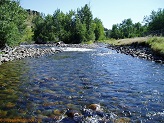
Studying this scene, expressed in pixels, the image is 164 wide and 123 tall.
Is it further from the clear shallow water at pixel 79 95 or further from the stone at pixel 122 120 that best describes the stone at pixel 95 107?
the stone at pixel 122 120

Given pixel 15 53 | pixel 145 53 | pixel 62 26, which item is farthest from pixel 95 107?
pixel 62 26

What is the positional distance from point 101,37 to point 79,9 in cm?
3029

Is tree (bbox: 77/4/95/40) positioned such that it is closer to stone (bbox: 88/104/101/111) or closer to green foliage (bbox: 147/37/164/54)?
green foliage (bbox: 147/37/164/54)

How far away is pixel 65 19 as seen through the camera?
106 m

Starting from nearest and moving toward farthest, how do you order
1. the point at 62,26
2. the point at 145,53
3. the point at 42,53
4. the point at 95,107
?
the point at 95,107 < the point at 145,53 < the point at 42,53 < the point at 62,26

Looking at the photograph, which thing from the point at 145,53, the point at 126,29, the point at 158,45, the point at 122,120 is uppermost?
the point at 126,29

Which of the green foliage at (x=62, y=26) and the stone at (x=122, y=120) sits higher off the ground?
the green foliage at (x=62, y=26)

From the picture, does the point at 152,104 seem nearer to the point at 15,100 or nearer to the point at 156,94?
the point at 156,94

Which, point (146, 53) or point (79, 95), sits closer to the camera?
point (79, 95)

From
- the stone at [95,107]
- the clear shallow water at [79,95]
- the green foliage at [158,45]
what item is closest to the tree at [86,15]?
the green foliage at [158,45]

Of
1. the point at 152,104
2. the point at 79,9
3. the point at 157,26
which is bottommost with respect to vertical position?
the point at 152,104

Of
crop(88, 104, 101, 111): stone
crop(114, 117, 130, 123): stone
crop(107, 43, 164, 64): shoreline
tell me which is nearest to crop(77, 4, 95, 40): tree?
crop(107, 43, 164, 64): shoreline

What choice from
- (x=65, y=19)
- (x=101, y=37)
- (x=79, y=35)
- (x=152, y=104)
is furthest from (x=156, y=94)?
(x=101, y=37)

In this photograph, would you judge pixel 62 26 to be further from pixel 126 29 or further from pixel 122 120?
pixel 122 120
